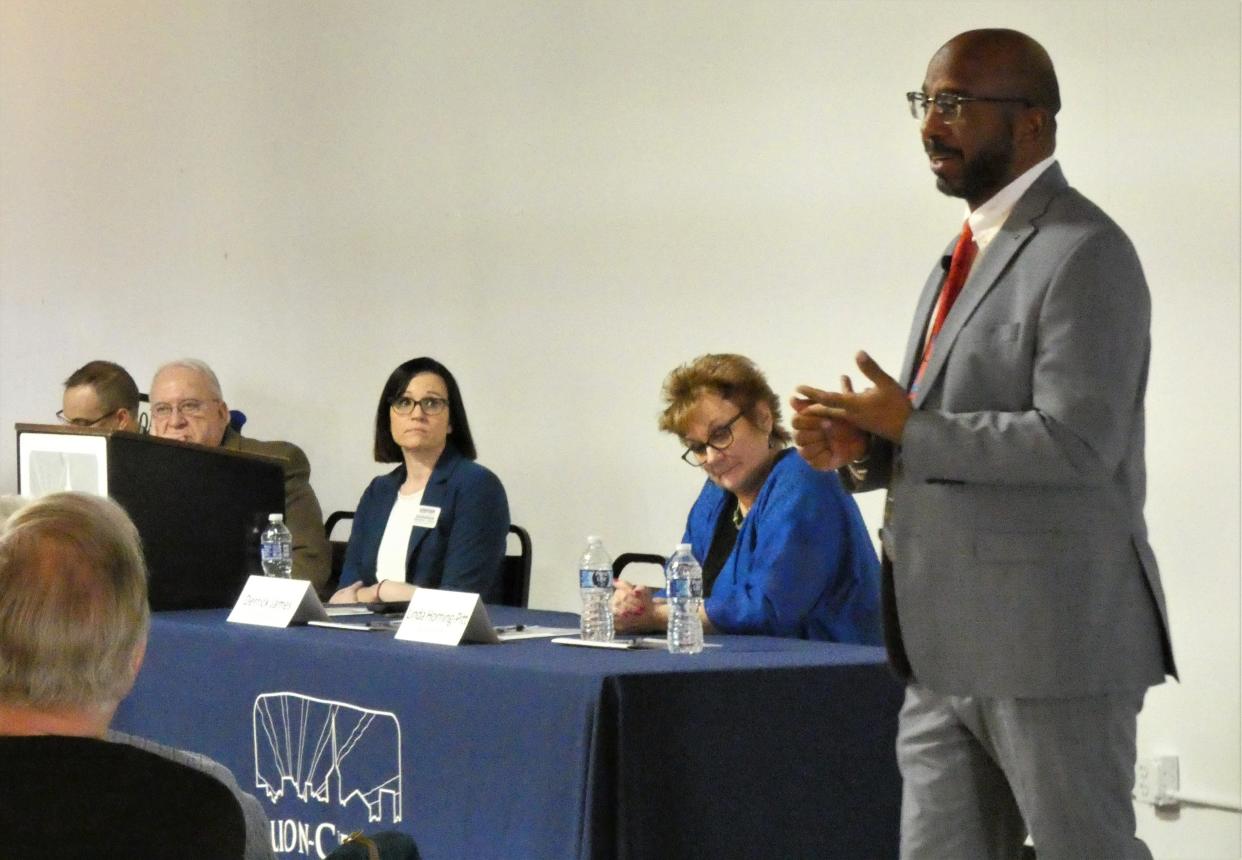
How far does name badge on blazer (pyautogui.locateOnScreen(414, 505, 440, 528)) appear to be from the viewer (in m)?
4.19

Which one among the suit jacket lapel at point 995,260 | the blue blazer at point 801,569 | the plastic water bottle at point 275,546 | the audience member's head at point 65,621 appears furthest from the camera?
the plastic water bottle at point 275,546

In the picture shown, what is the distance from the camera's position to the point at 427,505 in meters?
4.25

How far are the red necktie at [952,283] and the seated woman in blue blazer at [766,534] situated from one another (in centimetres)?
99

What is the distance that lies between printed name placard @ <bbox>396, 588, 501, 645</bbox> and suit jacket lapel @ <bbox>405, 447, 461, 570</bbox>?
121 centimetres

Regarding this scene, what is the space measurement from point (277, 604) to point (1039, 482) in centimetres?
182

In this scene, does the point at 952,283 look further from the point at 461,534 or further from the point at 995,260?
the point at 461,534

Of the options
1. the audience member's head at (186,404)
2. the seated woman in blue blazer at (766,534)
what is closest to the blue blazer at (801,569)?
the seated woman in blue blazer at (766,534)

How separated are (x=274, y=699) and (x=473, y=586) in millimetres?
1178

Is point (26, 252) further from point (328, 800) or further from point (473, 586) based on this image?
point (328, 800)

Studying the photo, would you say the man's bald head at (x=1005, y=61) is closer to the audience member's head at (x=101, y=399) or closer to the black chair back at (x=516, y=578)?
the black chair back at (x=516, y=578)

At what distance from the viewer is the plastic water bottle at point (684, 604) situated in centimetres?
280

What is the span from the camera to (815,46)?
185 inches

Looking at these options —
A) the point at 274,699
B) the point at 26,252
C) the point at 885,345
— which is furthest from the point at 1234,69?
the point at 26,252

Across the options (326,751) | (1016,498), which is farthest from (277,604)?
(1016,498)
